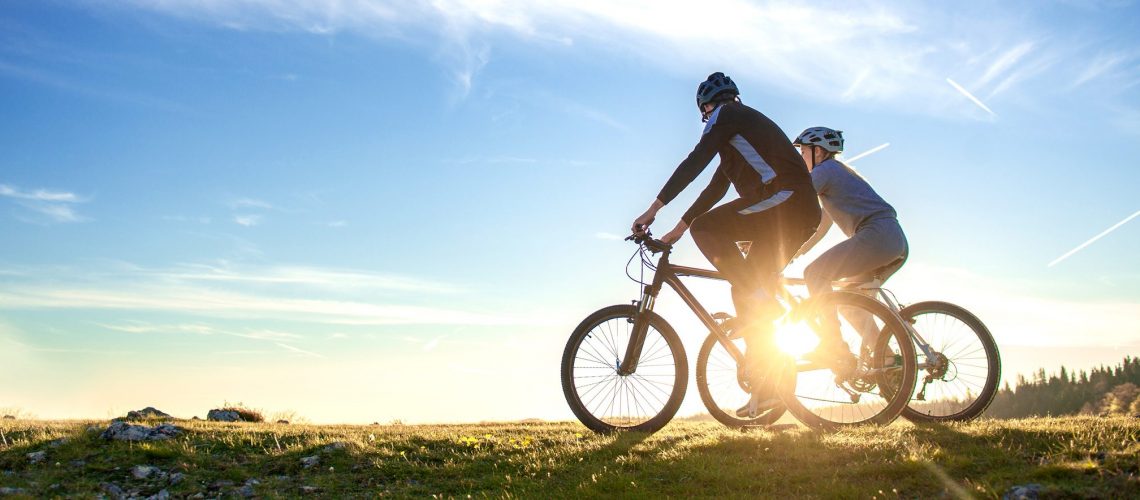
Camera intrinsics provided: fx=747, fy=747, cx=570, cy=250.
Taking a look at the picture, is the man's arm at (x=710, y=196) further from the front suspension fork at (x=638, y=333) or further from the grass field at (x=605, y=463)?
the grass field at (x=605, y=463)

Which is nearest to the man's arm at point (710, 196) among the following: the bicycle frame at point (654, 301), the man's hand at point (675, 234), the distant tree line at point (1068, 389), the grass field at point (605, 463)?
the man's hand at point (675, 234)

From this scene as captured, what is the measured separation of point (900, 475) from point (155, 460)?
26.0ft

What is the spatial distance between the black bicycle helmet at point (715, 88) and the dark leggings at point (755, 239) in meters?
1.30

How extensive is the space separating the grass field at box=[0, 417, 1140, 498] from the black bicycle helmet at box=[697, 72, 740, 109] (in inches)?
151

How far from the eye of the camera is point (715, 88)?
8727mm

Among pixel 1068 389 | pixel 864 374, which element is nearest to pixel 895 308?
pixel 864 374

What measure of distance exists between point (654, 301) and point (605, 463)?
2.35 m

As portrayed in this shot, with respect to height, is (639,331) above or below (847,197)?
below

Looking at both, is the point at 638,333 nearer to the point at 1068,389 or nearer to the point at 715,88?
the point at 715,88

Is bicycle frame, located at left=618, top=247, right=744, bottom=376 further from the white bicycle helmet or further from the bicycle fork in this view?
the white bicycle helmet

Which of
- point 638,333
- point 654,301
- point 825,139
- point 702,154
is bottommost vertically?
point 638,333

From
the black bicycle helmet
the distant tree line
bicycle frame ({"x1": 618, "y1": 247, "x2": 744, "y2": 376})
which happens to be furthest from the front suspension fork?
the distant tree line

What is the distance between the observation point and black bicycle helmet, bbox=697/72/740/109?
871cm

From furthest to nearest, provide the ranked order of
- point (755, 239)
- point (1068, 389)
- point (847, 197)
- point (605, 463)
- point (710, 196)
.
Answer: point (1068, 389) < point (710, 196) < point (847, 197) < point (755, 239) < point (605, 463)
